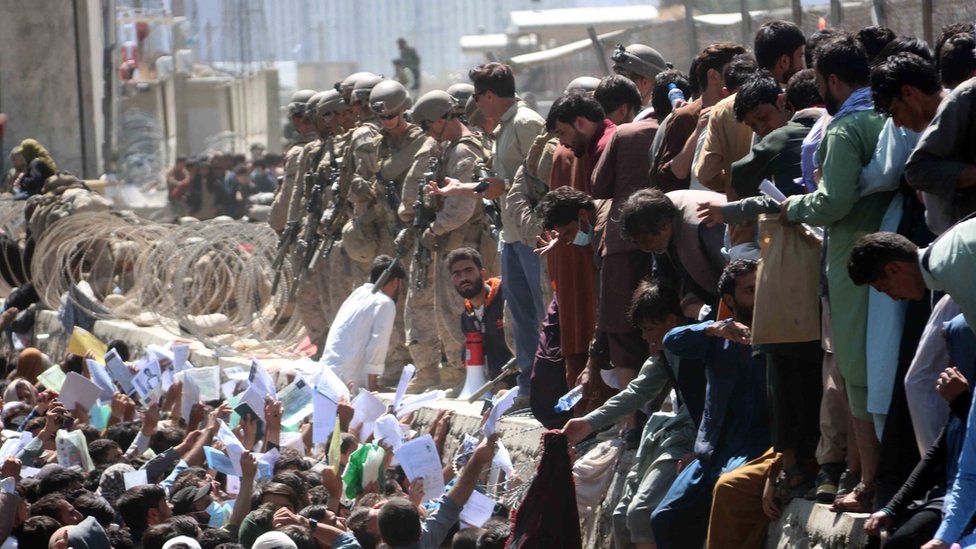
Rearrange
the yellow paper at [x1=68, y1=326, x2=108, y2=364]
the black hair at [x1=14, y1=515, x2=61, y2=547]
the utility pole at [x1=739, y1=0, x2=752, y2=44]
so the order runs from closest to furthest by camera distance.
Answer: the black hair at [x1=14, y1=515, x2=61, y2=547]
the utility pole at [x1=739, y1=0, x2=752, y2=44]
the yellow paper at [x1=68, y1=326, x2=108, y2=364]

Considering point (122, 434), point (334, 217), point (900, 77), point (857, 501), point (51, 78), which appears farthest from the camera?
point (51, 78)

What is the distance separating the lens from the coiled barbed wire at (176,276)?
1531 cm

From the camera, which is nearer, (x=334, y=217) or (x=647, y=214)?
(x=647, y=214)

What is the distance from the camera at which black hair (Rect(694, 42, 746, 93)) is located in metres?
8.06

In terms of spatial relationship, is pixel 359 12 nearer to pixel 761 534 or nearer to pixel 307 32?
pixel 307 32

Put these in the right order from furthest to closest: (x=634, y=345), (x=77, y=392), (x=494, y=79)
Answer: (x=77, y=392), (x=494, y=79), (x=634, y=345)

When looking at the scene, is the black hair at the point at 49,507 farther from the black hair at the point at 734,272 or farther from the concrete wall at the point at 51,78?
the concrete wall at the point at 51,78

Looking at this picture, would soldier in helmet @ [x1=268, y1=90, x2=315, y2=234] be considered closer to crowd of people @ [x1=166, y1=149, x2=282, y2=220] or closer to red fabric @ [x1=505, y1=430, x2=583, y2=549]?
red fabric @ [x1=505, y1=430, x2=583, y2=549]

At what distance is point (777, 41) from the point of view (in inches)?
294

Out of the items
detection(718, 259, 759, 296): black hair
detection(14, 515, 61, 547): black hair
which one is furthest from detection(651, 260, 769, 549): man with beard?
detection(14, 515, 61, 547): black hair

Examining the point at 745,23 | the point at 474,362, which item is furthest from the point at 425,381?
the point at 745,23

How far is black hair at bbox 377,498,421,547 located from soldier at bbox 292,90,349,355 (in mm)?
6967

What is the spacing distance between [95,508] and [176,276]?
6.70 m

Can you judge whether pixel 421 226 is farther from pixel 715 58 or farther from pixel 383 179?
pixel 715 58
